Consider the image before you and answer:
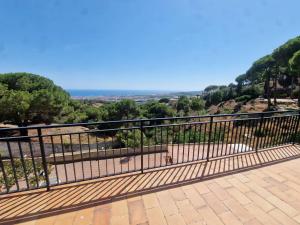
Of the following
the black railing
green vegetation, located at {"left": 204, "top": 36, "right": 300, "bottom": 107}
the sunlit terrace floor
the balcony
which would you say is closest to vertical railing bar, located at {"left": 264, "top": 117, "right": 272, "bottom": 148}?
the black railing

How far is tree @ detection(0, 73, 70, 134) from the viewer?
12.5m

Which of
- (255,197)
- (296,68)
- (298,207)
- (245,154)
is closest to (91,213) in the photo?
(255,197)

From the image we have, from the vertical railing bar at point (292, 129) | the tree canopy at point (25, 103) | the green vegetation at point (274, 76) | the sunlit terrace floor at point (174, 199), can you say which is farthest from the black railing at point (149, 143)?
the green vegetation at point (274, 76)

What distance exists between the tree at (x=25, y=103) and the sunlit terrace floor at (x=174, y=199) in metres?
12.8

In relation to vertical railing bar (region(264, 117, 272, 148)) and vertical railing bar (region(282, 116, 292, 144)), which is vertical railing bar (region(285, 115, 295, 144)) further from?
vertical railing bar (region(264, 117, 272, 148))

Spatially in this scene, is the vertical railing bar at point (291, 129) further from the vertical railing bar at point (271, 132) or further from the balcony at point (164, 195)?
the balcony at point (164, 195)

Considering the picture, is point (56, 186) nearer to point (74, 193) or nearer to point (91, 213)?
point (74, 193)

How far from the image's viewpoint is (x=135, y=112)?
22562 mm

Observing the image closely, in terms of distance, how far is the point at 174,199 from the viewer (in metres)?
2.26

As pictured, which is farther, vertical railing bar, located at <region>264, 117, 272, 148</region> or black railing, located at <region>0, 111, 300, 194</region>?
vertical railing bar, located at <region>264, 117, 272, 148</region>

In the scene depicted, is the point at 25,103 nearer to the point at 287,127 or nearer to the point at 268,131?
the point at 268,131

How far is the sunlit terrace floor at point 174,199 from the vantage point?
6.37 feet

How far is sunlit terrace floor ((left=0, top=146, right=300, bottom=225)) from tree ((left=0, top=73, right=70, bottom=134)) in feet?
42.0

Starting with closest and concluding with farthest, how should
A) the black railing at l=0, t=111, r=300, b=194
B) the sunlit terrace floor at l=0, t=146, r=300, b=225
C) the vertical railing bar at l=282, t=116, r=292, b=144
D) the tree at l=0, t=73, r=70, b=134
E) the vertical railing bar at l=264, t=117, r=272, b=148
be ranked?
the sunlit terrace floor at l=0, t=146, r=300, b=225
the black railing at l=0, t=111, r=300, b=194
the vertical railing bar at l=264, t=117, r=272, b=148
the vertical railing bar at l=282, t=116, r=292, b=144
the tree at l=0, t=73, r=70, b=134
